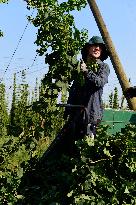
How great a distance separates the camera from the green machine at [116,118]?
5472mm

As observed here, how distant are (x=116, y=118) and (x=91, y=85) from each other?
47.8 inches

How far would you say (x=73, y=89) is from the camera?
5082 mm

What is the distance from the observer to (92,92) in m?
4.91

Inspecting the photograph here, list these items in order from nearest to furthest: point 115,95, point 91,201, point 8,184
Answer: point 91,201 → point 8,184 → point 115,95

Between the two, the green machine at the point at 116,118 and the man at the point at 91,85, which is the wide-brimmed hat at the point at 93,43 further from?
the green machine at the point at 116,118

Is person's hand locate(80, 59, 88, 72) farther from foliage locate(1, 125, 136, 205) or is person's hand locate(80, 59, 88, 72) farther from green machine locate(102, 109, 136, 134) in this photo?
green machine locate(102, 109, 136, 134)

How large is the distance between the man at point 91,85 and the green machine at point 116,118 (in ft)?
1.34

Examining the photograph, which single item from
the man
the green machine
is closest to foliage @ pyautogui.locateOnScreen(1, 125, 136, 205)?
the man

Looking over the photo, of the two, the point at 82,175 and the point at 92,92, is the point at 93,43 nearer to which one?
the point at 92,92

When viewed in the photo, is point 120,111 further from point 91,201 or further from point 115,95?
point 115,95

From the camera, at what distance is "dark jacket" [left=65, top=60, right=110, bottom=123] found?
475cm

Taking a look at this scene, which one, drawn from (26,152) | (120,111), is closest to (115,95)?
(120,111)

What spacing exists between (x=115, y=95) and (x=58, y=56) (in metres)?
17.6

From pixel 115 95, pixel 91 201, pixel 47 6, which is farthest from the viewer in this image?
pixel 115 95
